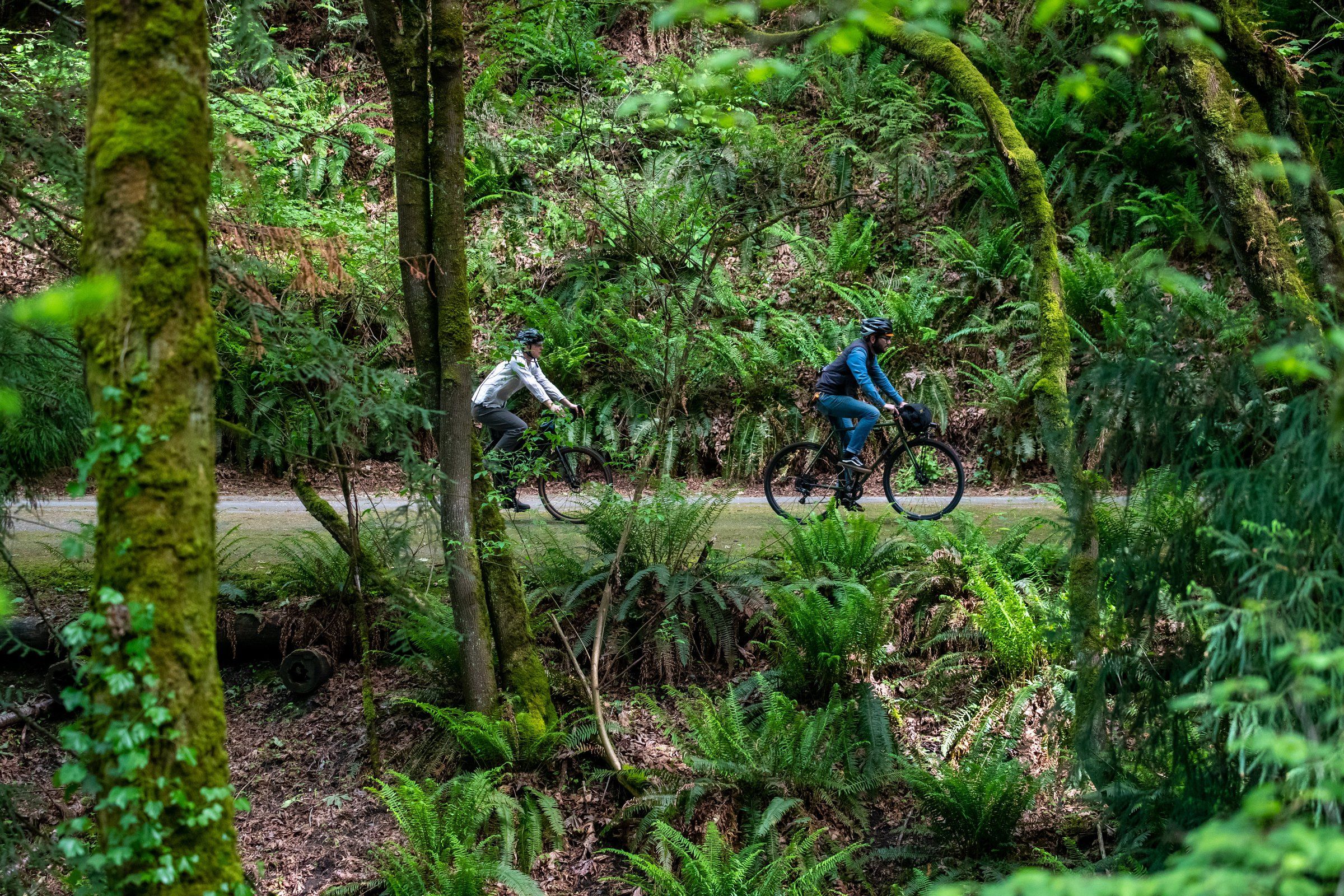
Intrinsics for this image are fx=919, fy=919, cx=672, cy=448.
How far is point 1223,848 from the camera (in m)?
1.73

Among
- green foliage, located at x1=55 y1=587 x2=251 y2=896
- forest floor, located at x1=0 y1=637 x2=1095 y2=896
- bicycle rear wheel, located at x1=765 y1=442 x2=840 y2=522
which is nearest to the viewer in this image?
green foliage, located at x1=55 y1=587 x2=251 y2=896

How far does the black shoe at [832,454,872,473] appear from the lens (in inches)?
388

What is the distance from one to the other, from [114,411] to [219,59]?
9.75m

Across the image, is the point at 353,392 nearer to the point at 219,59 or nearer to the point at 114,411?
the point at 114,411

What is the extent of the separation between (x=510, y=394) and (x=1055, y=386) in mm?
6460

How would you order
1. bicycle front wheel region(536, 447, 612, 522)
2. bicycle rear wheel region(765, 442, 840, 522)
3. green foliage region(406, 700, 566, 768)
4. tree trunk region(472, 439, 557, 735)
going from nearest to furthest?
1. green foliage region(406, 700, 566, 768)
2. tree trunk region(472, 439, 557, 735)
3. bicycle front wheel region(536, 447, 612, 522)
4. bicycle rear wheel region(765, 442, 840, 522)

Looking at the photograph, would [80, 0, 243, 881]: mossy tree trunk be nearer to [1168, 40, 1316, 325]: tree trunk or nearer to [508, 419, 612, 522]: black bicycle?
[1168, 40, 1316, 325]: tree trunk

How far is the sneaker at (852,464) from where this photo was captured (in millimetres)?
9852

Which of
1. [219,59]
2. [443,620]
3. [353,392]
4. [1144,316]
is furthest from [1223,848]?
[219,59]

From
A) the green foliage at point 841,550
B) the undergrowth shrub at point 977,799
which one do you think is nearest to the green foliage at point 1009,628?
the green foliage at point 841,550

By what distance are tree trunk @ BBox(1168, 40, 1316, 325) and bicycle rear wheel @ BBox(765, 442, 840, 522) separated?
15.9ft

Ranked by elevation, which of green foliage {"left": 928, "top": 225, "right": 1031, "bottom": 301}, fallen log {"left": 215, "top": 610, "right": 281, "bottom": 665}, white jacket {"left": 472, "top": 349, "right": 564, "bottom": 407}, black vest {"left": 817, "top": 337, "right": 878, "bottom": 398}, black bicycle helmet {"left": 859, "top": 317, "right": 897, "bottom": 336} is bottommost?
fallen log {"left": 215, "top": 610, "right": 281, "bottom": 665}

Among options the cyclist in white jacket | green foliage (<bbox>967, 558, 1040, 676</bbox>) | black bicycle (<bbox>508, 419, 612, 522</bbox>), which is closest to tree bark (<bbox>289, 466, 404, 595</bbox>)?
black bicycle (<bbox>508, 419, 612, 522</bbox>)

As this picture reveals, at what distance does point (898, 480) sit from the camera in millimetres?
10430
